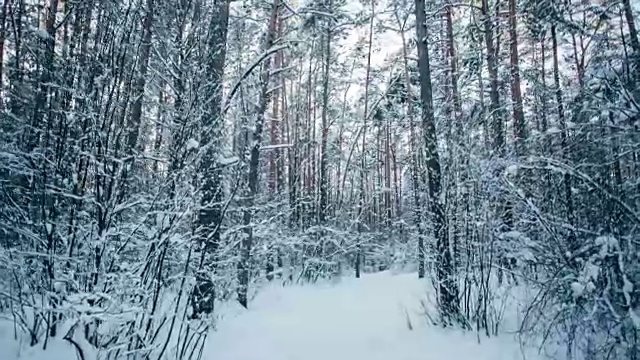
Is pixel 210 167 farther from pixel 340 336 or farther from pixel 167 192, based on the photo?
pixel 340 336

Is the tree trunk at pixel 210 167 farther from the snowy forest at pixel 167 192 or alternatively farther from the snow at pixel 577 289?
the snow at pixel 577 289

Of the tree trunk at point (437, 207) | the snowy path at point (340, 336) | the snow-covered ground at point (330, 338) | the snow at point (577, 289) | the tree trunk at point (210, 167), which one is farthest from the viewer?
the tree trunk at point (437, 207)

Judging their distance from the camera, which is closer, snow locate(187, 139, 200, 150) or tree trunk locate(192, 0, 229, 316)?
snow locate(187, 139, 200, 150)

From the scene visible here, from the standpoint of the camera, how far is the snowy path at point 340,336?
4188mm

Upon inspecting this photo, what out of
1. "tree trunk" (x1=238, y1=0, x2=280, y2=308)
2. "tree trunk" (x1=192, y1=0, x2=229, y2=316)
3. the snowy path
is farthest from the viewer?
"tree trunk" (x1=238, y1=0, x2=280, y2=308)

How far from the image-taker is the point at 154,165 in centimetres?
359

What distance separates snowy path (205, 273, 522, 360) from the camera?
4188mm

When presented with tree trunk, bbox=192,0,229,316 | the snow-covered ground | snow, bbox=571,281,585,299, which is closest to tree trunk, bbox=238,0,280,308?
the snow-covered ground

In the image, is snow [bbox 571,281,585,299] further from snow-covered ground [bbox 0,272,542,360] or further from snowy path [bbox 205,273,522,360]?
snowy path [bbox 205,273,522,360]

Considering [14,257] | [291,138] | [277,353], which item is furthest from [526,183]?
[291,138]

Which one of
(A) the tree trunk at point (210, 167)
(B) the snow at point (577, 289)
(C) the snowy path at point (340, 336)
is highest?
(A) the tree trunk at point (210, 167)

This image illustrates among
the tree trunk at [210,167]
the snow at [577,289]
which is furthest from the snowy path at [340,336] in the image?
the snow at [577,289]

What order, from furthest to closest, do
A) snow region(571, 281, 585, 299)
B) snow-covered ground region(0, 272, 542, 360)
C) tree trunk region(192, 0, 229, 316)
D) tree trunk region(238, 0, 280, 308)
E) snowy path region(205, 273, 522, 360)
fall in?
tree trunk region(238, 0, 280, 308) < snowy path region(205, 273, 522, 360) < snow-covered ground region(0, 272, 542, 360) < tree trunk region(192, 0, 229, 316) < snow region(571, 281, 585, 299)

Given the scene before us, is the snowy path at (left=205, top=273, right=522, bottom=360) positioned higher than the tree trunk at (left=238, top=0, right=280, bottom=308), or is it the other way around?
the tree trunk at (left=238, top=0, right=280, bottom=308)
